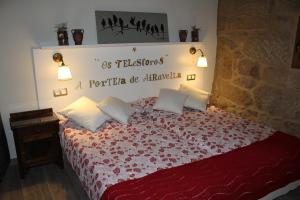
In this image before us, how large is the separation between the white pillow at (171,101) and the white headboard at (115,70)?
0.36 m

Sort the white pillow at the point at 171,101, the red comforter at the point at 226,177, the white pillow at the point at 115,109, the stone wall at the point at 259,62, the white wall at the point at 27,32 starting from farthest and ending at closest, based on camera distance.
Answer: the white pillow at the point at 171,101
the stone wall at the point at 259,62
the white pillow at the point at 115,109
the white wall at the point at 27,32
the red comforter at the point at 226,177

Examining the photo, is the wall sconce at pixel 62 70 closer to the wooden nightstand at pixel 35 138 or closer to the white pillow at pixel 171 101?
the wooden nightstand at pixel 35 138

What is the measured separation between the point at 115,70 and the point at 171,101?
84 centimetres

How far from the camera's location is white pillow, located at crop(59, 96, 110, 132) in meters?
2.65

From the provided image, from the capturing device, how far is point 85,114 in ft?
8.86

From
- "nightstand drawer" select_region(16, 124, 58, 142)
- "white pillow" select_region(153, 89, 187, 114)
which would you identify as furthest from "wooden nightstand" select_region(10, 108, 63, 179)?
"white pillow" select_region(153, 89, 187, 114)

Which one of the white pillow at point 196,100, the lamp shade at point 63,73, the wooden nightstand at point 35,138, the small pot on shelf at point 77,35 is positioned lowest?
the wooden nightstand at point 35,138

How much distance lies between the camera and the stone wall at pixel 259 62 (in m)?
2.98

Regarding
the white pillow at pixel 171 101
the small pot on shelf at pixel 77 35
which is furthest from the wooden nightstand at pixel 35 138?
the white pillow at pixel 171 101

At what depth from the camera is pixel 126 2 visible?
3168mm

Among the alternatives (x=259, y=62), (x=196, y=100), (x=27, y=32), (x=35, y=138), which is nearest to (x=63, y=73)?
(x=27, y=32)

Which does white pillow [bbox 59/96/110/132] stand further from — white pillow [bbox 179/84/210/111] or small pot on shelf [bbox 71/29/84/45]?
white pillow [bbox 179/84/210/111]

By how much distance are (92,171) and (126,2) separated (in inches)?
88.5

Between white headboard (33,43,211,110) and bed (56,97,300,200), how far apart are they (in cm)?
38
